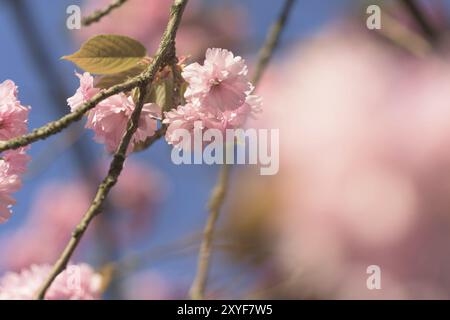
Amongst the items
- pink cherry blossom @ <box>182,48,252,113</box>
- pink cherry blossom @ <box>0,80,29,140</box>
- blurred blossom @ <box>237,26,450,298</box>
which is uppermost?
pink cherry blossom @ <box>182,48,252,113</box>

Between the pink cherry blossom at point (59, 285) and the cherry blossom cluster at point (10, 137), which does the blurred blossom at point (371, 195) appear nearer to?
the cherry blossom cluster at point (10, 137)

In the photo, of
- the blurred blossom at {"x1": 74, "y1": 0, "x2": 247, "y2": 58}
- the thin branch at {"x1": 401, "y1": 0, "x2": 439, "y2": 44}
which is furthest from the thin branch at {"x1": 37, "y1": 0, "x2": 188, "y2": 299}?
the blurred blossom at {"x1": 74, "y1": 0, "x2": 247, "y2": 58}

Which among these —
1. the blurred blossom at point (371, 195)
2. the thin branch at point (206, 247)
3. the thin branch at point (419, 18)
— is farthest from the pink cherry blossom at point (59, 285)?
the thin branch at point (419, 18)

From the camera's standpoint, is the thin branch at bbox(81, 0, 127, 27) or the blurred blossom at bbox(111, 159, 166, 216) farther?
the blurred blossom at bbox(111, 159, 166, 216)

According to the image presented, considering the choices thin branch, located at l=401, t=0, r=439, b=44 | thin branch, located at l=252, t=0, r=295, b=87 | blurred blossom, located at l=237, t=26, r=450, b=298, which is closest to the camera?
blurred blossom, located at l=237, t=26, r=450, b=298

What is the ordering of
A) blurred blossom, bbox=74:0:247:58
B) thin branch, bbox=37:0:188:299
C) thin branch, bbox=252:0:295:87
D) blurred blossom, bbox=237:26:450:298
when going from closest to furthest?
1. blurred blossom, bbox=237:26:450:298
2. thin branch, bbox=37:0:188:299
3. thin branch, bbox=252:0:295:87
4. blurred blossom, bbox=74:0:247:58

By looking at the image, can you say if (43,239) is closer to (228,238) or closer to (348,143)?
(228,238)

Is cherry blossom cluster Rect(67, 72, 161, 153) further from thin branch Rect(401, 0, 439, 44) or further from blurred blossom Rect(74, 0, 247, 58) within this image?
blurred blossom Rect(74, 0, 247, 58)
